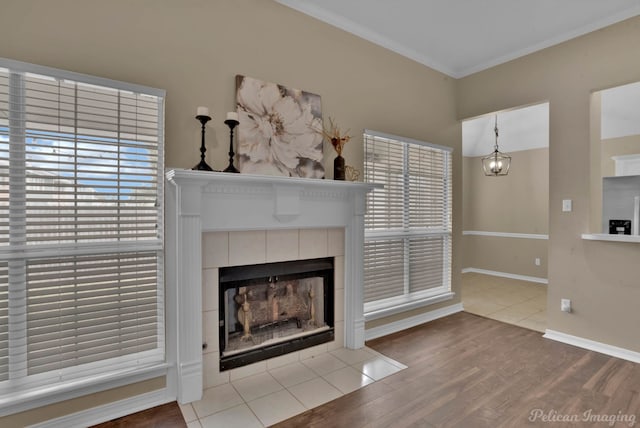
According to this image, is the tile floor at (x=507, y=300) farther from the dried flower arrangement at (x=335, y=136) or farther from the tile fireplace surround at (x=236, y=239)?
the dried flower arrangement at (x=335, y=136)

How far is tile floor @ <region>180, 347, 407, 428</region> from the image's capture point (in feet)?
6.49

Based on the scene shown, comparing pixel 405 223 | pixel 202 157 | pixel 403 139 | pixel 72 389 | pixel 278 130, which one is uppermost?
pixel 403 139

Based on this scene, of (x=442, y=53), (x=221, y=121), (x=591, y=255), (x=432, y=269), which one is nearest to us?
(x=221, y=121)

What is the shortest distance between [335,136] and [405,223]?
1.33 metres

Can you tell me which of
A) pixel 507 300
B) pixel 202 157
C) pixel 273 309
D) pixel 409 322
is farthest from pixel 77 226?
pixel 507 300

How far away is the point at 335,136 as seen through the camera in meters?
2.88

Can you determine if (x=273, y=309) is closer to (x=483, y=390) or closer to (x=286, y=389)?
(x=286, y=389)

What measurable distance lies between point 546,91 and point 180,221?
3708 mm

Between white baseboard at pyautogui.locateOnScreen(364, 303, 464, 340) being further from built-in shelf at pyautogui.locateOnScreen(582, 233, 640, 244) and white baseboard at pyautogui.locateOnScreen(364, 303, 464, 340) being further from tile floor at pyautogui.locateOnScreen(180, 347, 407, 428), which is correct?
built-in shelf at pyautogui.locateOnScreen(582, 233, 640, 244)

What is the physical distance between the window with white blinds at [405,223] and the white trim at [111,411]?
191 cm

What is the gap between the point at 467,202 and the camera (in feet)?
21.8

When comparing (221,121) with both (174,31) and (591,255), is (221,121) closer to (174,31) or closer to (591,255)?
(174,31)

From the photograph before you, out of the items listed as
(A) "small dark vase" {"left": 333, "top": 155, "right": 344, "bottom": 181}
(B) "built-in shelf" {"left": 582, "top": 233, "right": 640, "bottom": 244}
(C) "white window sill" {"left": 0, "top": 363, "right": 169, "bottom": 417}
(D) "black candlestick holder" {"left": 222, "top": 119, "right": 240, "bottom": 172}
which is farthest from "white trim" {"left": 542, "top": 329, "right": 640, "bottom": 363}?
(C) "white window sill" {"left": 0, "top": 363, "right": 169, "bottom": 417}

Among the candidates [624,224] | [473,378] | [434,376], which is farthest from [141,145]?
[624,224]
